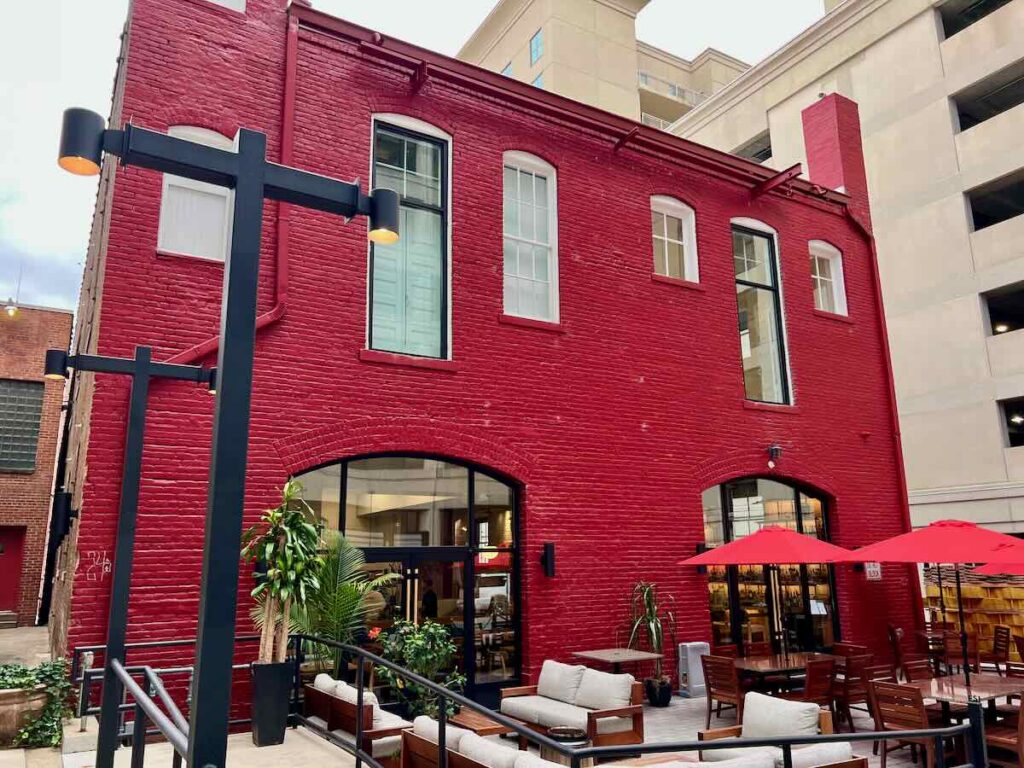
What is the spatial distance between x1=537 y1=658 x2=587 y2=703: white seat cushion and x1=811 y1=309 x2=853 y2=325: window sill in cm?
893

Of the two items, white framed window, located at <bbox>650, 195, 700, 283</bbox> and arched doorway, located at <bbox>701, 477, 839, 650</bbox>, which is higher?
white framed window, located at <bbox>650, 195, 700, 283</bbox>

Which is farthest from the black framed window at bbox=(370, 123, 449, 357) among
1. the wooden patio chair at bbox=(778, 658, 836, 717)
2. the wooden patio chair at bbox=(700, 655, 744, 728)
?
the wooden patio chair at bbox=(778, 658, 836, 717)

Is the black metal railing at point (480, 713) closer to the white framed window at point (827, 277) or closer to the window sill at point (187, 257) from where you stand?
the window sill at point (187, 257)

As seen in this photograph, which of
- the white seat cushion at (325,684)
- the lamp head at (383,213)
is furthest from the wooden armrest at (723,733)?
the lamp head at (383,213)

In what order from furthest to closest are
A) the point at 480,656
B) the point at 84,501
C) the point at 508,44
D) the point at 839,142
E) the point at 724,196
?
the point at 508,44 < the point at 839,142 < the point at 724,196 < the point at 480,656 < the point at 84,501

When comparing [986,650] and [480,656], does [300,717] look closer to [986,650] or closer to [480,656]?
[480,656]

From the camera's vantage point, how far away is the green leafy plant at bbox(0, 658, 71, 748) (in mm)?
7941

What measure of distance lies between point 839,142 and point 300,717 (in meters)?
14.9

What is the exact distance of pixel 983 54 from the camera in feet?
73.2

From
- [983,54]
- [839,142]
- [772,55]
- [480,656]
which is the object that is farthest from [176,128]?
[772,55]

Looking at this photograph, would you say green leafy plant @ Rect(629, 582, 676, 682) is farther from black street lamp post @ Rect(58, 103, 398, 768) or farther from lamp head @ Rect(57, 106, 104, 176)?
lamp head @ Rect(57, 106, 104, 176)

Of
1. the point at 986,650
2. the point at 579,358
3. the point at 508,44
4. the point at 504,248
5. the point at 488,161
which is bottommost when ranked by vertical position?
the point at 986,650

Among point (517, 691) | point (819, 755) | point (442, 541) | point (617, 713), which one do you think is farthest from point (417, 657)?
point (819, 755)

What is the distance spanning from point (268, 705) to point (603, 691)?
3.47m
